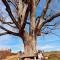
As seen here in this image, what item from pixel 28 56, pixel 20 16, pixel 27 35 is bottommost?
pixel 28 56

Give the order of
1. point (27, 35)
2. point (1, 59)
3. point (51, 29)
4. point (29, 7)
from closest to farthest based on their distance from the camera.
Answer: point (29, 7) → point (27, 35) → point (51, 29) → point (1, 59)

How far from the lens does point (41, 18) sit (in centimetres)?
1142

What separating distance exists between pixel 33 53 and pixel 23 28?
109 centimetres

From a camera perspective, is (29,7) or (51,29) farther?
(51,29)

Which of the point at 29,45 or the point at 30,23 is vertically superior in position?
the point at 30,23

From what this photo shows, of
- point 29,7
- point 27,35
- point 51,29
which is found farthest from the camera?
point 51,29

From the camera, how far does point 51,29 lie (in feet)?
45.0

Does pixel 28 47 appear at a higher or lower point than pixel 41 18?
lower

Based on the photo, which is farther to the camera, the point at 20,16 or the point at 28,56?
the point at 20,16

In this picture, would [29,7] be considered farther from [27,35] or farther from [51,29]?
[51,29]

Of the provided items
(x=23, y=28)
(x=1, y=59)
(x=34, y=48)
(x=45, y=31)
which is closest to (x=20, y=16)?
(x=23, y=28)

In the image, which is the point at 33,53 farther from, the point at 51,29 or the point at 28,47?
the point at 51,29

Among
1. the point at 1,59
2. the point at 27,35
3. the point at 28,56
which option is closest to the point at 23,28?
the point at 27,35

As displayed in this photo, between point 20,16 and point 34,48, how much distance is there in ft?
4.98
